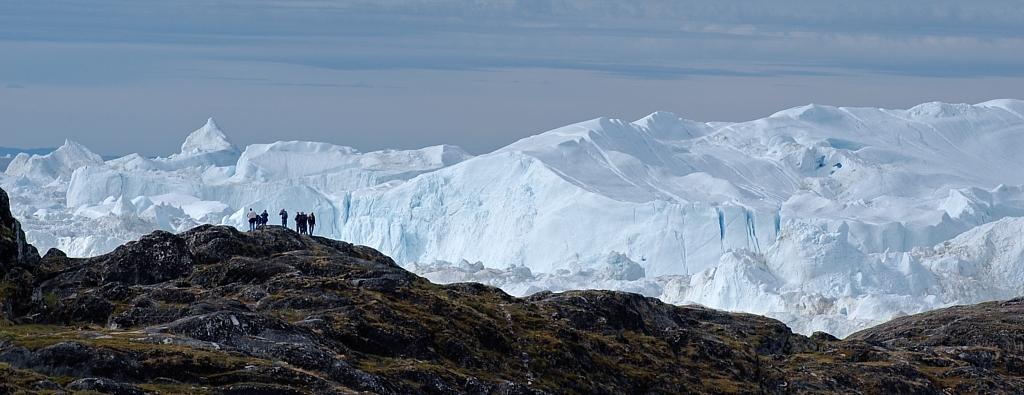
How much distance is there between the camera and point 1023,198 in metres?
139

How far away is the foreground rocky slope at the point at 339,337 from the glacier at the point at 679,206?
4112 centimetres

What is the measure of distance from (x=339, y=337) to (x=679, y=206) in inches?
3676

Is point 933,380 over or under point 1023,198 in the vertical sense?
under

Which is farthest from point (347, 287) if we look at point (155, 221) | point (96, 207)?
point (96, 207)

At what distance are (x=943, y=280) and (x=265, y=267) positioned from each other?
→ 75.0m

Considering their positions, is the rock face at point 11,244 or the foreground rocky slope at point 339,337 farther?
the rock face at point 11,244

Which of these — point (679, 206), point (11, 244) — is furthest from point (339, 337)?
point (679, 206)

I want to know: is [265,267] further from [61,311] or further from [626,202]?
[626,202]

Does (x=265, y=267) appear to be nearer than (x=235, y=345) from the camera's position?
No

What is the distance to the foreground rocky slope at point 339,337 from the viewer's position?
78.3ft

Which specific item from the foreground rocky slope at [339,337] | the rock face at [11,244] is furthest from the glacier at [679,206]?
the rock face at [11,244]

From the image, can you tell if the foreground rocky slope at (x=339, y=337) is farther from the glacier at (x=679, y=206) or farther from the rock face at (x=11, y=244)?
the glacier at (x=679, y=206)

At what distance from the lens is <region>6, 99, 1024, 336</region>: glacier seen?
101m

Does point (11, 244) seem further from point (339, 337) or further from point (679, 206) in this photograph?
point (679, 206)
